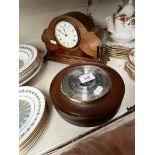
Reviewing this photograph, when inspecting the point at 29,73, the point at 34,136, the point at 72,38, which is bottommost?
the point at 34,136

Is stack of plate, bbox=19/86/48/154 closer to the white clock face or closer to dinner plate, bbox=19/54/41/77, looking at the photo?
dinner plate, bbox=19/54/41/77

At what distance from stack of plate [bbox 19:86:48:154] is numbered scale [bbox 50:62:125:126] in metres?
0.05

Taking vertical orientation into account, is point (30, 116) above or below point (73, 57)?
below

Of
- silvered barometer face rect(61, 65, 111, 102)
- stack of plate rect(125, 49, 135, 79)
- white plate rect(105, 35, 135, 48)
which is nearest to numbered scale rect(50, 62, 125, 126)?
silvered barometer face rect(61, 65, 111, 102)

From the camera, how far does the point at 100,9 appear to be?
41.6 inches

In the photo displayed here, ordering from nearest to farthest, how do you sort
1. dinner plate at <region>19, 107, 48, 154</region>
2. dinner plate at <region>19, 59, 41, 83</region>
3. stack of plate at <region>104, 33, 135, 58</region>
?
dinner plate at <region>19, 107, 48, 154</region>
dinner plate at <region>19, 59, 41, 83</region>
stack of plate at <region>104, 33, 135, 58</region>

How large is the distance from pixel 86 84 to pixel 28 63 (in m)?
0.24

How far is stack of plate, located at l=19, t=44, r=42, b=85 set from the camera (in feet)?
2.57

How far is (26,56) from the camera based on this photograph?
87 centimetres

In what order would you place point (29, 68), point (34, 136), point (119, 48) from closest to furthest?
point (34, 136), point (29, 68), point (119, 48)

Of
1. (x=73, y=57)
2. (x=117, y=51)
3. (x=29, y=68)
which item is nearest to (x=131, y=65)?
(x=117, y=51)

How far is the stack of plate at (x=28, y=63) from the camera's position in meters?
0.78

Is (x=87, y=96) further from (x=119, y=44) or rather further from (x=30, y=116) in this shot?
(x=119, y=44)
